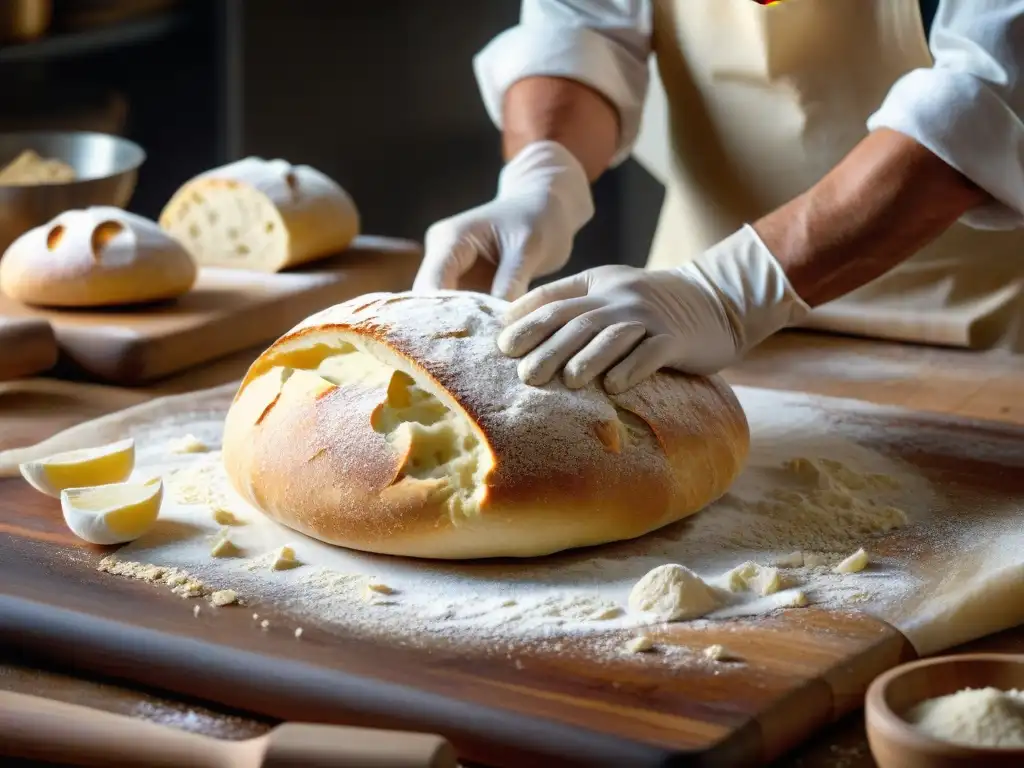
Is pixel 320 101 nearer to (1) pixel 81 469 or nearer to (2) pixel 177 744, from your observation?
(1) pixel 81 469

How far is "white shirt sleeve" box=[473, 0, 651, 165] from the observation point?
243cm

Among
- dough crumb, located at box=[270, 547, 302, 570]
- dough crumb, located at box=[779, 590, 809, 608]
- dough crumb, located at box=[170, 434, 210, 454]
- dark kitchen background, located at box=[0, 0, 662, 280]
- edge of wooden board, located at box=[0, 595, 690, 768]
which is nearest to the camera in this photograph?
edge of wooden board, located at box=[0, 595, 690, 768]

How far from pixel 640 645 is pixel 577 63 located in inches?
56.3

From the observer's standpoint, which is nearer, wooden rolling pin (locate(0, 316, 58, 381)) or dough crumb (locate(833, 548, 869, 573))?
dough crumb (locate(833, 548, 869, 573))

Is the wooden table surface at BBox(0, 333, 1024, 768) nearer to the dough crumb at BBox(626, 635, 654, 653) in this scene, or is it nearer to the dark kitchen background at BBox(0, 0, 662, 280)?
the dough crumb at BBox(626, 635, 654, 653)

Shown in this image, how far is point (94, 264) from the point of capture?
92.9 inches

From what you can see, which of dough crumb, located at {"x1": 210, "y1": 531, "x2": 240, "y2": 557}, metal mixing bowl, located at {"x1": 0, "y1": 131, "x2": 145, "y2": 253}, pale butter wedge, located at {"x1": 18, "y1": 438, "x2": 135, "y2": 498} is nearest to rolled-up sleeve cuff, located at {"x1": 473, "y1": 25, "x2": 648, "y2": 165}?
metal mixing bowl, located at {"x1": 0, "y1": 131, "x2": 145, "y2": 253}

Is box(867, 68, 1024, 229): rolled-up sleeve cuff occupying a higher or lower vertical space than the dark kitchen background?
higher

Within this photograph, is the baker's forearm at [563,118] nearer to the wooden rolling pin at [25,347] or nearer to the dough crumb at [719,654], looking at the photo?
the wooden rolling pin at [25,347]

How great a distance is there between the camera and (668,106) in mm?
2531

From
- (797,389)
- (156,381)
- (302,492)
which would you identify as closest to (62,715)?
(302,492)

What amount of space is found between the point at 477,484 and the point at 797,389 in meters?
0.87

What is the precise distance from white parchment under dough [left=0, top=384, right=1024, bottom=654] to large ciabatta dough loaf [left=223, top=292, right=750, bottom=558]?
0.11ft

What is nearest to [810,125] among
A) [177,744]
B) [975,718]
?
[975,718]
